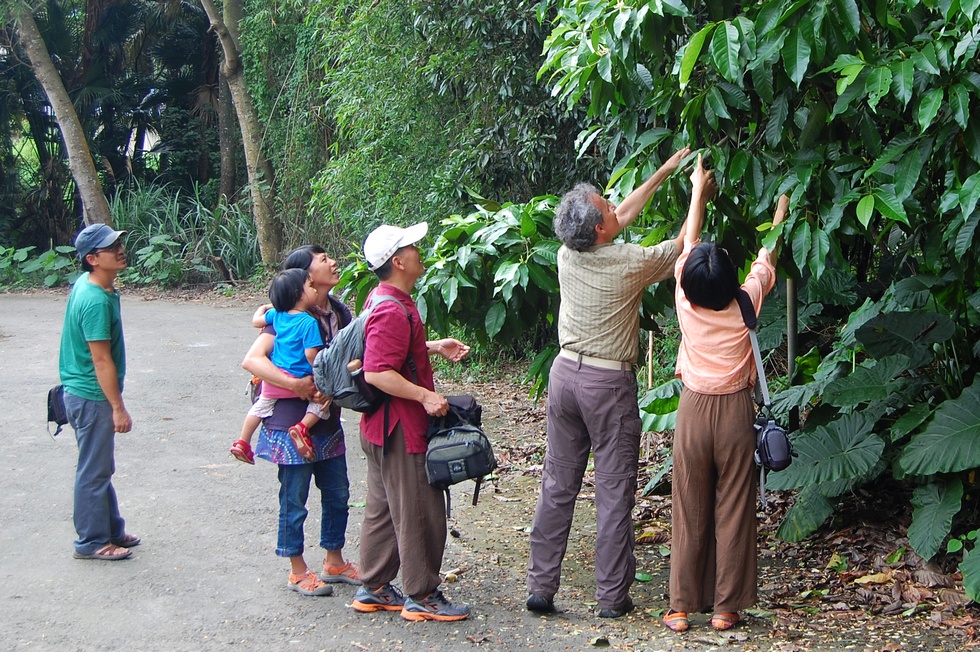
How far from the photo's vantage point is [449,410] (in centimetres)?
465

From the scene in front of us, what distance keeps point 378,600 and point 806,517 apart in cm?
231

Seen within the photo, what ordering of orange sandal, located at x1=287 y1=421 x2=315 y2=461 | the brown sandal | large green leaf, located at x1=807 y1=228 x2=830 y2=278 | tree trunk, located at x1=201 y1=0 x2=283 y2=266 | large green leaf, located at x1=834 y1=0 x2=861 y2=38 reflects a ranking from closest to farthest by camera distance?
large green leaf, located at x1=834 y1=0 x2=861 y2=38
large green leaf, located at x1=807 y1=228 x2=830 y2=278
orange sandal, located at x1=287 y1=421 x2=315 y2=461
the brown sandal
tree trunk, located at x1=201 y1=0 x2=283 y2=266

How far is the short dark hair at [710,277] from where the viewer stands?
4.23 m

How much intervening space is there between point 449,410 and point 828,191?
6.20ft

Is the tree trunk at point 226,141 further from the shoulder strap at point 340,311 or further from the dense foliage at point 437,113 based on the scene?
the shoulder strap at point 340,311

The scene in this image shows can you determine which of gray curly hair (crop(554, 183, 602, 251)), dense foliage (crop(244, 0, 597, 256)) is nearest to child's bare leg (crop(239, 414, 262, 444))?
gray curly hair (crop(554, 183, 602, 251))

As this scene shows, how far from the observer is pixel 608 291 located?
4527 mm

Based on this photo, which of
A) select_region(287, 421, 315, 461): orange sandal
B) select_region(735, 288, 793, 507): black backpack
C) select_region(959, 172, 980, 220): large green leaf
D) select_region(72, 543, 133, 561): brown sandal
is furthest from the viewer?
select_region(72, 543, 133, 561): brown sandal

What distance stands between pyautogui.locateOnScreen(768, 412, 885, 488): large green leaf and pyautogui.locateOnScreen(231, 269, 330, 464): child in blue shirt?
2.44 meters

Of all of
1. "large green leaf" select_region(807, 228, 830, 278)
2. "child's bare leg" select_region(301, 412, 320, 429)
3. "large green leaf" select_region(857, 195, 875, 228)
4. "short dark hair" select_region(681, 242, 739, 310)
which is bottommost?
"child's bare leg" select_region(301, 412, 320, 429)

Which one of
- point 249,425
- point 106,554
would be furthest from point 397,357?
point 106,554

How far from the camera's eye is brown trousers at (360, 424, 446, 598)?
457 cm

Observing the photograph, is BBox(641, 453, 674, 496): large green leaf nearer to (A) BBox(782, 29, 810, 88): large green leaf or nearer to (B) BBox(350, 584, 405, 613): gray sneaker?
(B) BBox(350, 584, 405, 613): gray sneaker

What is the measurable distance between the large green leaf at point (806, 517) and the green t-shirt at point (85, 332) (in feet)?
12.2
